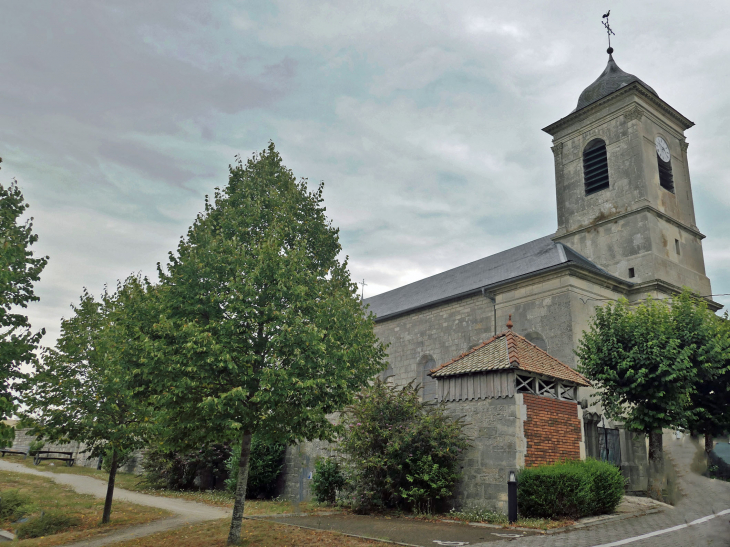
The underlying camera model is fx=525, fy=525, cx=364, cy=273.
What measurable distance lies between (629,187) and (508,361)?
55.5 ft

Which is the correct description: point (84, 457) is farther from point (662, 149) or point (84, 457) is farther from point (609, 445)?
point (662, 149)

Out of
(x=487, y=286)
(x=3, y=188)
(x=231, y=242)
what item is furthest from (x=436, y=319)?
(x=3, y=188)

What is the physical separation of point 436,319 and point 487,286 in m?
3.84

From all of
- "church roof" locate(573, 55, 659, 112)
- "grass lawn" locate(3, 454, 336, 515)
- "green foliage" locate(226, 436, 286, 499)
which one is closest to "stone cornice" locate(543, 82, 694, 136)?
"church roof" locate(573, 55, 659, 112)

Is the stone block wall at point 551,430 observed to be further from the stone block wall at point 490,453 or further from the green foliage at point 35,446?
the green foliage at point 35,446

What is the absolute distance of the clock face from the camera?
88.7ft

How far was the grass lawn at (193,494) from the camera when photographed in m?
15.1

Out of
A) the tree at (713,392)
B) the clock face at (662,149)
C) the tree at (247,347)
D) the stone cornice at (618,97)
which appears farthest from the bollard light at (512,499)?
the stone cornice at (618,97)

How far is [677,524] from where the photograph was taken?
10.7m

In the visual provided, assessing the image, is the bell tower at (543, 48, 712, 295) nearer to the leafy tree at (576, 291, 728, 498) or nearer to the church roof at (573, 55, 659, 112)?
the church roof at (573, 55, 659, 112)

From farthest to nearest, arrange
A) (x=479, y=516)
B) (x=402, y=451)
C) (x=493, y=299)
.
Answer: (x=493, y=299), (x=402, y=451), (x=479, y=516)

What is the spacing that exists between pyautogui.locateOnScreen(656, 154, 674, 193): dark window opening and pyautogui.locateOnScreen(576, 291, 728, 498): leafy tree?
11244mm

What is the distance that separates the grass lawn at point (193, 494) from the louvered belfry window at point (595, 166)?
824 inches

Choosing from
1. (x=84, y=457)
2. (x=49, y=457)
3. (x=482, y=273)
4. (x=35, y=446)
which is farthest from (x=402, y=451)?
(x=84, y=457)
